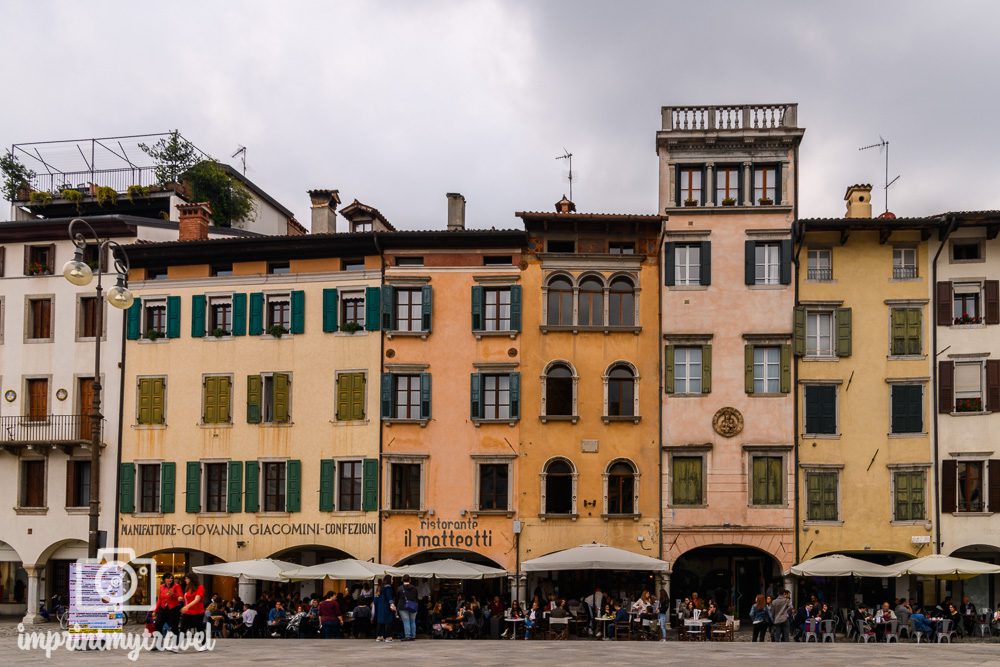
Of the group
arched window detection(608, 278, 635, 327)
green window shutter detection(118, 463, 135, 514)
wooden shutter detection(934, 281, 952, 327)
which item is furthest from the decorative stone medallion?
green window shutter detection(118, 463, 135, 514)

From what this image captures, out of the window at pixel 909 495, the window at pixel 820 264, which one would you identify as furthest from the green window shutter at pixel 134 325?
the window at pixel 909 495

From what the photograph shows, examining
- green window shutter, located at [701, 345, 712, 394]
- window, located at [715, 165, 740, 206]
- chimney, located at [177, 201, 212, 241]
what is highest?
window, located at [715, 165, 740, 206]

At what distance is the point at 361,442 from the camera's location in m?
45.9

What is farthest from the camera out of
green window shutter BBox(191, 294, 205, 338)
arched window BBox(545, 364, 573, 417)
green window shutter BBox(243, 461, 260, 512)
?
green window shutter BBox(191, 294, 205, 338)

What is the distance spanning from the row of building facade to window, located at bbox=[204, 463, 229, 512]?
90mm

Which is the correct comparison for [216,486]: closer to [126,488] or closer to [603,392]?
[126,488]

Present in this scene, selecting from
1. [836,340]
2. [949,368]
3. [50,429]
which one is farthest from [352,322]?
[949,368]

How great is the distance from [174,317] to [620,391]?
16.4 m

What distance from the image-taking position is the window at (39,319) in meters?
49.2

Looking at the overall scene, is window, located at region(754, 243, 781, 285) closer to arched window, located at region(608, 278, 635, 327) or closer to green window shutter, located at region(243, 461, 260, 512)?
arched window, located at region(608, 278, 635, 327)

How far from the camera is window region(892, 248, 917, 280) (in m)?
45.1

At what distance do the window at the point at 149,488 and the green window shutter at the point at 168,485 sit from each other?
15.1 inches

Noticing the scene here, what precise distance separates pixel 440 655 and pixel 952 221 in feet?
80.2

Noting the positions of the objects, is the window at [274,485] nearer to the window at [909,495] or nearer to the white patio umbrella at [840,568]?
the white patio umbrella at [840,568]
